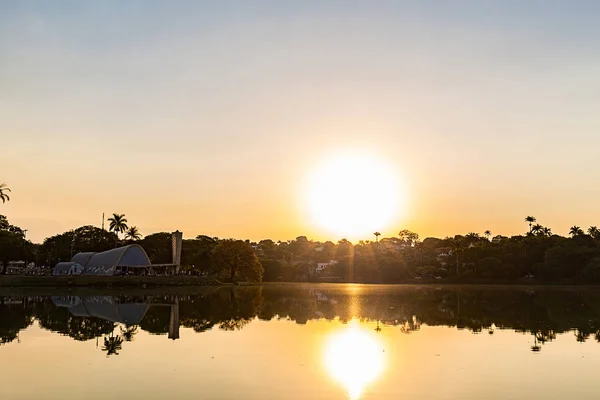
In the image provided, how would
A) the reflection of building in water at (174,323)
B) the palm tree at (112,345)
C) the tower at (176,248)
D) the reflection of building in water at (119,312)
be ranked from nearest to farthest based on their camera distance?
the palm tree at (112,345)
the reflection of building in water at (174,323)
the reflection of building in water at (119,312)
the tower at (176,248)

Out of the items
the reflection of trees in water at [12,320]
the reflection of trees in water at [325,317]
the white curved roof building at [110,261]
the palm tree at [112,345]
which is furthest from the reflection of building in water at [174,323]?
the white curved roof building at [110,261]

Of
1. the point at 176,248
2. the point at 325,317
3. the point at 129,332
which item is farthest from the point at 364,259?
the point at 129,332

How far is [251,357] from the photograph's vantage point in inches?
910

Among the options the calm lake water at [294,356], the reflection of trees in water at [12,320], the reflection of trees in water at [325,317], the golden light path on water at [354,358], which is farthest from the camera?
the reflection of trees in water at [325,317]

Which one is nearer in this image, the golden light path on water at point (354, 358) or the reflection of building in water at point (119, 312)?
the golden light path on water at point (354, 358)

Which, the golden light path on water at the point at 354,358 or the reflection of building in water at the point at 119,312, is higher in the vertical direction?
the reflection of building in water at the point at 119,312

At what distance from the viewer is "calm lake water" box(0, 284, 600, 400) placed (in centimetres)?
1727

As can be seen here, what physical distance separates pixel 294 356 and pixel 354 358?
8.05 ft

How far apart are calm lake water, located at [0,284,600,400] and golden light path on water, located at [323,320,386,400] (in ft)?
0.17

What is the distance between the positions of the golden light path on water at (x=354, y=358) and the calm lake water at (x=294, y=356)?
0.17ft

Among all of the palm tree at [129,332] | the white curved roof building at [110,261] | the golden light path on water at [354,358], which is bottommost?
the golden light path on water at [354,358]

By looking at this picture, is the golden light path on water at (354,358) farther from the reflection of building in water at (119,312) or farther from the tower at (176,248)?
the tower at (176,248)

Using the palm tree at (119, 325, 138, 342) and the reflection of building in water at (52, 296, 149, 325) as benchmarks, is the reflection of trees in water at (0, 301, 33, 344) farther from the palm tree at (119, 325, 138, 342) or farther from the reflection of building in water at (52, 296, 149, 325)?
the palm tree at (119, 325, 138, 342)

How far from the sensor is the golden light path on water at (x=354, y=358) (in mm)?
18422
